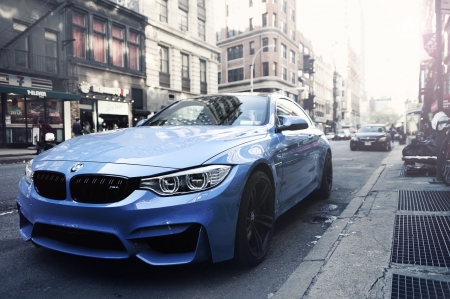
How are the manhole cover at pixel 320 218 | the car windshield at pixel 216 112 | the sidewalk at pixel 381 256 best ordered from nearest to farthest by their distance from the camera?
the sidewalk at pixel 381 256, the car windshield at pixel 216 112, the manhole cover at pixel 320 218

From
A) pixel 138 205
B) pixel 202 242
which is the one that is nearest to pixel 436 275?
pixel 202 242

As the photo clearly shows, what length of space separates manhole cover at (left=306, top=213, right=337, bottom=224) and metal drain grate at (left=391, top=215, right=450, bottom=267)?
29.3 inches

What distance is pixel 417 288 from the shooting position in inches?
98.1

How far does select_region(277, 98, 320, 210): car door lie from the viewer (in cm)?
373

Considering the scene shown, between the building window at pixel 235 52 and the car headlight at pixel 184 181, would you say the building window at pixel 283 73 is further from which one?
the car headlight at pixel 184 181

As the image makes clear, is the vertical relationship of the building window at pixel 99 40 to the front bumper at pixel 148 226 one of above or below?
above

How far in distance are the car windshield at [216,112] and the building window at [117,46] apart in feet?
72.4

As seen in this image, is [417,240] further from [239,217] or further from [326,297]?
[239,217]

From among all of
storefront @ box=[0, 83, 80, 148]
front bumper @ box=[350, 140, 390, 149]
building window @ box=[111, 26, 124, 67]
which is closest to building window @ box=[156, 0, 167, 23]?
building window @ box=[111, 26, 124, 67]

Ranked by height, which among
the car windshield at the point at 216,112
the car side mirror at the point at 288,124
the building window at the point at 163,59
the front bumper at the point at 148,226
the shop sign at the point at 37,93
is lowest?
the front bumper at the point at 148,226

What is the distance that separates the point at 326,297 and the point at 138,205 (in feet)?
4.40

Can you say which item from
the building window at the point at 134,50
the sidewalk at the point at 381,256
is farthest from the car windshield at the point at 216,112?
the building window at the point at 134,50

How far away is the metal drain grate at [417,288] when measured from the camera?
2.40 m

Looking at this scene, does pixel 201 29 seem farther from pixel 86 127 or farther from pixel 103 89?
pixel 86 127
